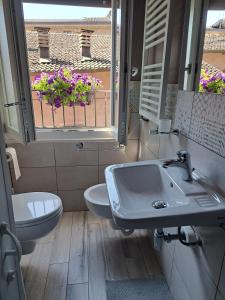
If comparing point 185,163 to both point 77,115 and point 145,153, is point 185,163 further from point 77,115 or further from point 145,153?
point 77,115

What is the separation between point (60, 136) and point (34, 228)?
3.21 ft

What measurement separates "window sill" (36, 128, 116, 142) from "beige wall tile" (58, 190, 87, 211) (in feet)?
1.86

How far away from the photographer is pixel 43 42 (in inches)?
85.2

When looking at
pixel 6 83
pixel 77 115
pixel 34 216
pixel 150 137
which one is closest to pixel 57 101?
pixel 77 115

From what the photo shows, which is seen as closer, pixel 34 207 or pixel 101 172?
pixel 34 207

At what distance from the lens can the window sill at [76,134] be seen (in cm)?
215

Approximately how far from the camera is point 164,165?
1177 millimetres

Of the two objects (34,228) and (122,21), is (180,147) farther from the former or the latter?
(34,228)

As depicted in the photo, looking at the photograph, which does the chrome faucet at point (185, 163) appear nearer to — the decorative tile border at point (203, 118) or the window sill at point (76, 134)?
the decorative tile border at point (203, 118)

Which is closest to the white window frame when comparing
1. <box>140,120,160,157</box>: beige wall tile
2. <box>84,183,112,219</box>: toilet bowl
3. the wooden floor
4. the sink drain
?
<box>140,120,160,157</box>: beige wall tile

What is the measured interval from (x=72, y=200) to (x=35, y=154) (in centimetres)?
62

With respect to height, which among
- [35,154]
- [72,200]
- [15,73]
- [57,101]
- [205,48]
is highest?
[205,48]

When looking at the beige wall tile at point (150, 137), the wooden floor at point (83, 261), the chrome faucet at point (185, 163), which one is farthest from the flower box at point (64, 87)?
the chrome faucet at point (185, 163)

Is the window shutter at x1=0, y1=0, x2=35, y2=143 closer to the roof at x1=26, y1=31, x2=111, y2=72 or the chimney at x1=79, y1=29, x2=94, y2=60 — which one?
the roof at x1=26, y1=31, x2=111, y2=72
